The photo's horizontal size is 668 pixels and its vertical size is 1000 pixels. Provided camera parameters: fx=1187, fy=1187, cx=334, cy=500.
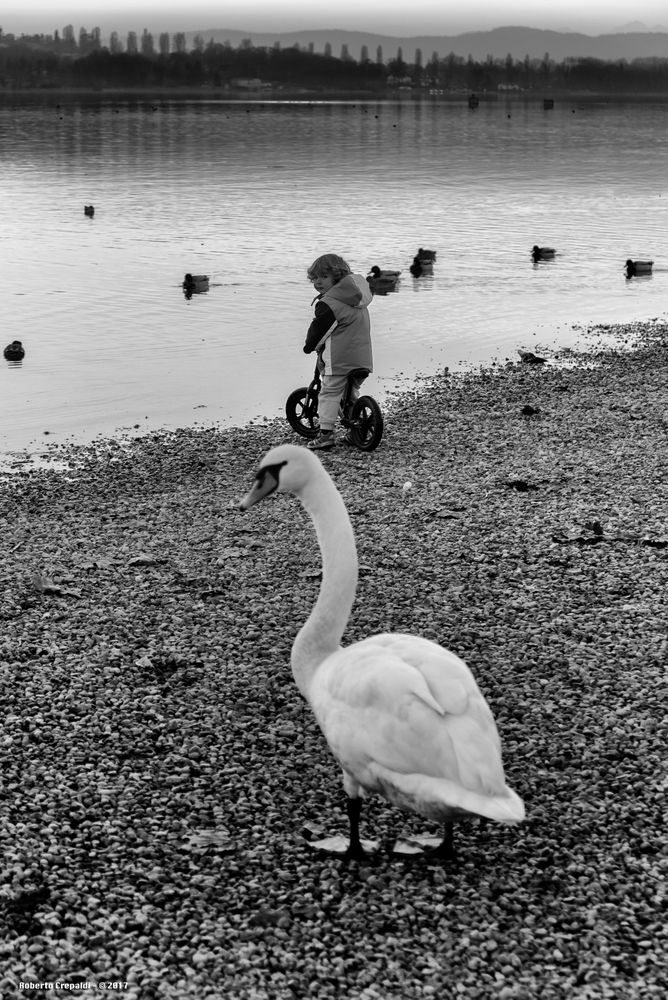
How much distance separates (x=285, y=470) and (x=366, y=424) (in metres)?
8.78

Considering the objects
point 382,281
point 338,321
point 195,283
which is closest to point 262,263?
point 195,283

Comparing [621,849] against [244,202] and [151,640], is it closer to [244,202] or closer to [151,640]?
[151,640]

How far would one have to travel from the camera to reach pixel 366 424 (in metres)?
14.9

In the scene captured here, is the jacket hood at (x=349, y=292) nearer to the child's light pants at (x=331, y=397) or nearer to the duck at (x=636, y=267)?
the child's light pants at (x=331, y=397)

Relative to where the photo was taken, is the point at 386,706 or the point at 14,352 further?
the point at 14,352

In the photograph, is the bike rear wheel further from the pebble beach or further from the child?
the pebble beach

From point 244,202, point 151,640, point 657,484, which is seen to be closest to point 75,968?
point 151,640

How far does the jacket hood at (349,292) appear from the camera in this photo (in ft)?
46.7

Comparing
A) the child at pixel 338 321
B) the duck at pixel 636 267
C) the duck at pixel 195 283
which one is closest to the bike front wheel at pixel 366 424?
the child at pixel 338 321

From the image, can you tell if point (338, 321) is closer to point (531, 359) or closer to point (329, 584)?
point (329, 584)

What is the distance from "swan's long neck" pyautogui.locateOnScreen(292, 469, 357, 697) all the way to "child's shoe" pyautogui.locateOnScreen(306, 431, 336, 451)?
28.6ft

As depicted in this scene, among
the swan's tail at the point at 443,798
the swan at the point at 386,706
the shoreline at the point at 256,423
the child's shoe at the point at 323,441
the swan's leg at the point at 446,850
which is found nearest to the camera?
the swan's tail at the point at 443,798

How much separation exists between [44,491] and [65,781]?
25.9 feet

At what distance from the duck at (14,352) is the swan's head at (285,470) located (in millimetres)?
18753
